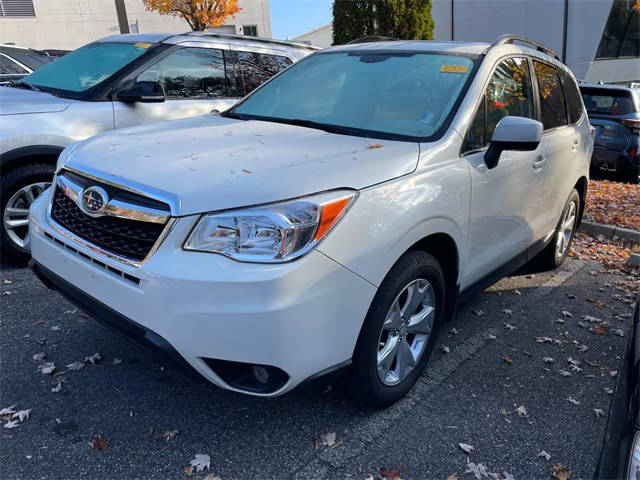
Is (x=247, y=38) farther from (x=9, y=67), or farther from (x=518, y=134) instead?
(x=9, y=67)

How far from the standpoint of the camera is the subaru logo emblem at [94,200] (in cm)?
228

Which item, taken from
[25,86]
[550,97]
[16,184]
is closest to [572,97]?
[550,97]

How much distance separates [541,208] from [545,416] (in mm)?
1650

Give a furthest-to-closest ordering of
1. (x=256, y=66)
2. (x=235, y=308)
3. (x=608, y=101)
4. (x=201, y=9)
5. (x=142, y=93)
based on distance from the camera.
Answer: (x=201, y=9)
(x=608, y=101)
(x=256, y=66)
(x=142, y=93)
(x=235, y=308)

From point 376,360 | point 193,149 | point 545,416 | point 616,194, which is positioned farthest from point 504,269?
point 616,194

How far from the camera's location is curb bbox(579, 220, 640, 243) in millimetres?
5738

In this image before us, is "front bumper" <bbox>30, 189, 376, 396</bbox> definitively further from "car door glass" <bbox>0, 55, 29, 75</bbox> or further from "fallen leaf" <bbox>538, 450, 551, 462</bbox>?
"car door glass" <bbox>0, 55, 29, 75</bbox>

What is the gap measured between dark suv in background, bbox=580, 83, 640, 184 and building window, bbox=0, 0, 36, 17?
2645 centimetres

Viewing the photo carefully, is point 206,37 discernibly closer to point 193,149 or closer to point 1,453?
point 193,149

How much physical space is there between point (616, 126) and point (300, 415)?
8137 mm

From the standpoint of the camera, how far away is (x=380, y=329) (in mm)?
2369

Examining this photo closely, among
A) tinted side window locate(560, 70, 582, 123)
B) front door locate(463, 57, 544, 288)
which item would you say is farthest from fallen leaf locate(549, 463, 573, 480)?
tinted side window locate(560, 70, 582, 123)

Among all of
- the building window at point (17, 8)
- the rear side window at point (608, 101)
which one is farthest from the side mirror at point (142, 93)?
the building window at point (17, 8)

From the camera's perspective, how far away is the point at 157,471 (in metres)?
2.27
